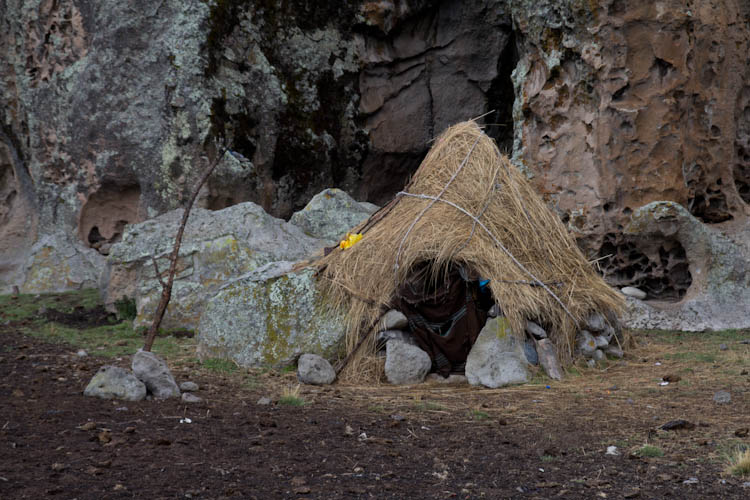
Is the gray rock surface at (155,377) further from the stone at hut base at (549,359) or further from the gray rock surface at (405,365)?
the stone at hut base at (549,359)

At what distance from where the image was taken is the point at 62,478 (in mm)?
3117

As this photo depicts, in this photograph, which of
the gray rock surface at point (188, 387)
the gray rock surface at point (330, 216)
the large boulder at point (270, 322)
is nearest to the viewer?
the gray rock surface at point (188, 387)

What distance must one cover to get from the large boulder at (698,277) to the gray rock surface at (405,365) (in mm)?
3405

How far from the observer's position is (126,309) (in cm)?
891

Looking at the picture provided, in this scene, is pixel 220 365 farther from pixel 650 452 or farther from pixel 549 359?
pixel 650 452

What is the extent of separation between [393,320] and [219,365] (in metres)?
1.47

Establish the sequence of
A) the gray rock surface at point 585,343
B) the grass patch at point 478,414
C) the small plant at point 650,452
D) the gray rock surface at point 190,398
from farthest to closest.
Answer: the gray rock surface at point 585,343, the gray rock surface at point 190,398, the grass patch at point 478,414, the small plant at point 650,452

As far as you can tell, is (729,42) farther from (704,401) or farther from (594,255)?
(704,401)

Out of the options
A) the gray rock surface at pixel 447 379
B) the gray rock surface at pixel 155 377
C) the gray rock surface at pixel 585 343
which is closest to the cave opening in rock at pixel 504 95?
the gray rock surface at pixel 585 343

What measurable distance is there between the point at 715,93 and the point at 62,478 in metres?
8.93

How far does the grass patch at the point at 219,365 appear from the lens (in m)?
5.98

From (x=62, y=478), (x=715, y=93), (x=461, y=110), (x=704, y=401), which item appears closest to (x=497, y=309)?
(x=704, y=401)

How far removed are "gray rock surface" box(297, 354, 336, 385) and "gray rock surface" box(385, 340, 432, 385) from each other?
0.45 m

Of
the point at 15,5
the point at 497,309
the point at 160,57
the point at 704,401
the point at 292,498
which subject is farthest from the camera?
the point at 15,5
